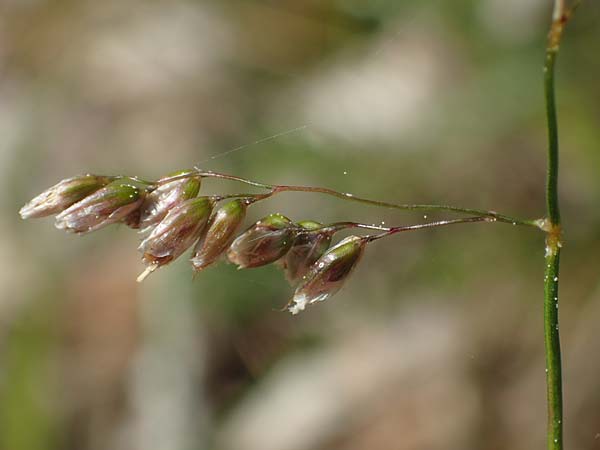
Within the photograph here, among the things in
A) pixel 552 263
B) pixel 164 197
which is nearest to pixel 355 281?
pixel 164 197

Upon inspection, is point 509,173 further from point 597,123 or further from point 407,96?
point 407,96

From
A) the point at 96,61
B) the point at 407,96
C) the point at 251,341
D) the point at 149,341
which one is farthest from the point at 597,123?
the point at 96,61

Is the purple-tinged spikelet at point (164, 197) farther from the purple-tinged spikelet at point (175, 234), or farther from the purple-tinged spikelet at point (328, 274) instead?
the purple-tinged spikelet at point (328, 274)

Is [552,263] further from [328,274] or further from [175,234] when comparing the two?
[175,234]

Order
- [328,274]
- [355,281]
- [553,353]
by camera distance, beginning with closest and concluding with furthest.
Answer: [553,353] < [328,274] < [355,281]

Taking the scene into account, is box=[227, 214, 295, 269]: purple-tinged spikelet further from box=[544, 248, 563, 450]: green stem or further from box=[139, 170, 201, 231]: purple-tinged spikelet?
box=[544, 248, 563, 450]: green stem

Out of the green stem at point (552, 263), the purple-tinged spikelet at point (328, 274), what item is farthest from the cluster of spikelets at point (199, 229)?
the green stem at point (552, 263)
